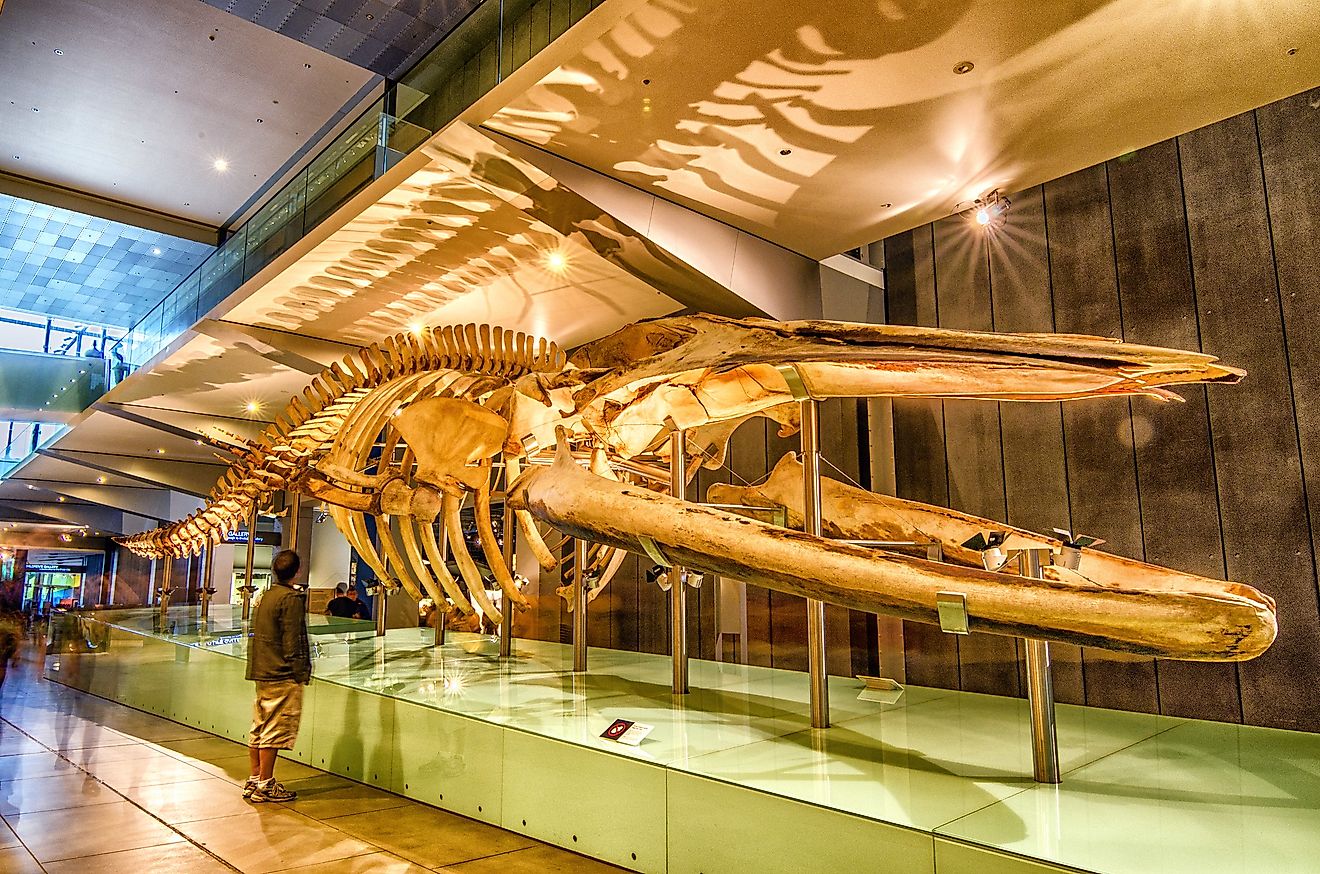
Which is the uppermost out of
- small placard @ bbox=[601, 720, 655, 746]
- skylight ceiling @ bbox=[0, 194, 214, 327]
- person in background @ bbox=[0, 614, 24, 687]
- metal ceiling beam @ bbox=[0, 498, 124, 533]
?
skylight ceiling @ bbox=[0, 194, 214, 327]

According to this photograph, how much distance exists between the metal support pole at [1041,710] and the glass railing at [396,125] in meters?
4.13

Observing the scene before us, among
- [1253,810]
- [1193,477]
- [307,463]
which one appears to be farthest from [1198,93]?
[307,463]

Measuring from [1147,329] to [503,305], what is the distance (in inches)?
265

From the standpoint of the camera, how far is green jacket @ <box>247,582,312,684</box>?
5.30 m

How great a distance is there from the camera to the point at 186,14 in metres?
9.02

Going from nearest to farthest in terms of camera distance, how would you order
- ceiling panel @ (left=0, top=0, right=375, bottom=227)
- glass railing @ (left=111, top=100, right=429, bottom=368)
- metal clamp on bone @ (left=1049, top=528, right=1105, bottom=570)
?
1. metal clamp on bone @ (left=1049, top=528, right=1105, bottom=570)
2. glass railing @ (left=111, top=100, right=429, bottom=368)
3. ceiling panel @ (left=0, top=0, right=375, bottom=227)

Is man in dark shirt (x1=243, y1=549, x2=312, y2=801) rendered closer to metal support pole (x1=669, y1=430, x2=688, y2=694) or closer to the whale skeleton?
the whale skeleton

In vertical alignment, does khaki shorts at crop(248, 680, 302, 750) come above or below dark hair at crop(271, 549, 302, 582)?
below

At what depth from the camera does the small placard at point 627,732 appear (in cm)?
386

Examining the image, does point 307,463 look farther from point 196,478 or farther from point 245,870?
point 196,478

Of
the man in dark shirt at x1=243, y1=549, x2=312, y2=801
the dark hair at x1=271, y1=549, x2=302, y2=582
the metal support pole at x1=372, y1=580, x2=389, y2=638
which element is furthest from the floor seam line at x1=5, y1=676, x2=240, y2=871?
the metal support pole at x1=372, y1=580, x2=389, y2=638

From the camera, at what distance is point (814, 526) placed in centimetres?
420

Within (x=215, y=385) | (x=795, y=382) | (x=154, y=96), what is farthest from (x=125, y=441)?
(x=795, y=382)

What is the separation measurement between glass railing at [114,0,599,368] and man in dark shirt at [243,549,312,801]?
3.65 metres
